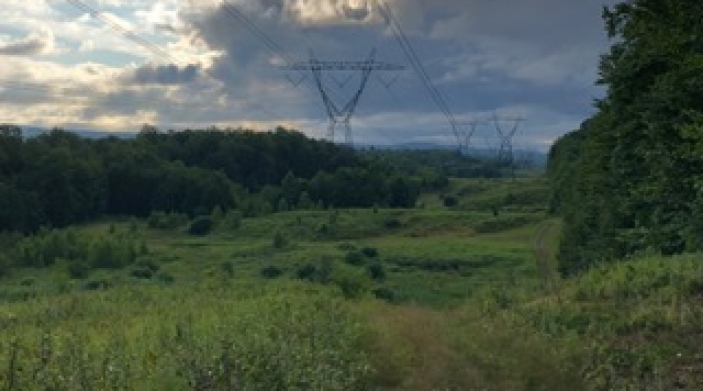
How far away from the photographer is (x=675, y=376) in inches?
545

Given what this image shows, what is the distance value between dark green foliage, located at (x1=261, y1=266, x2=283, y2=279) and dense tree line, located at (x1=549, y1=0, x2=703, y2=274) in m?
33.7

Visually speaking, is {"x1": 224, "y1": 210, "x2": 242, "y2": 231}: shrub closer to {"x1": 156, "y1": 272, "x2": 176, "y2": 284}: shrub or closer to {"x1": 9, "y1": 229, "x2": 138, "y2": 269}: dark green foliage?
{"x1": 9, "y1": 229, "x2": 138, "y2": 269}: dark green foliage

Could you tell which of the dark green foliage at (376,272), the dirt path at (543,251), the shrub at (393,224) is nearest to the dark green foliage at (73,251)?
the dark green foliage at (376,272)

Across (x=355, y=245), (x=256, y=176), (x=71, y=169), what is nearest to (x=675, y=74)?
(x=355, y=245)

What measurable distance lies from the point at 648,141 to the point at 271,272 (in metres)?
51.3

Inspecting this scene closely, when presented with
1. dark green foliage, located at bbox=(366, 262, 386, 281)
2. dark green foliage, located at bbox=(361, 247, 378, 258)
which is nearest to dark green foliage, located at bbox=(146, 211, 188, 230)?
dark green foliage, located at bbox=(361, 247, 378, 258)

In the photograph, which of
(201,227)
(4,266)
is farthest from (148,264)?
(201,227)

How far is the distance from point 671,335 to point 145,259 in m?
82.6

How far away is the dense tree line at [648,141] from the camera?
17.3 m

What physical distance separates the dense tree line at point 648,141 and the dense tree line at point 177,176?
91443mm

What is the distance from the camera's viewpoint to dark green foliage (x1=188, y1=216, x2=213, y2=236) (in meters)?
121

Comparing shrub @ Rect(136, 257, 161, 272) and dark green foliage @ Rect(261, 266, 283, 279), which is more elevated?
dark green foliage @ Rect(261, 266, 283, 279)

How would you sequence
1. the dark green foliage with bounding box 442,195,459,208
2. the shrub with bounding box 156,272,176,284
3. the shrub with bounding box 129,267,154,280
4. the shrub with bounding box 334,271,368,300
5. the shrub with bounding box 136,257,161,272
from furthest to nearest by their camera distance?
the dark green foliage with bounding box 442,195,459,208
the shrub with bounding box 136,257,161,272
the shrub with bounding box 129,267,154,280
the shrub with bounding box 156,272,176,284
the shrub with bounding box 334,271,368,300

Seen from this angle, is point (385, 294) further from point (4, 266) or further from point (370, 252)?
point (4, 266)
